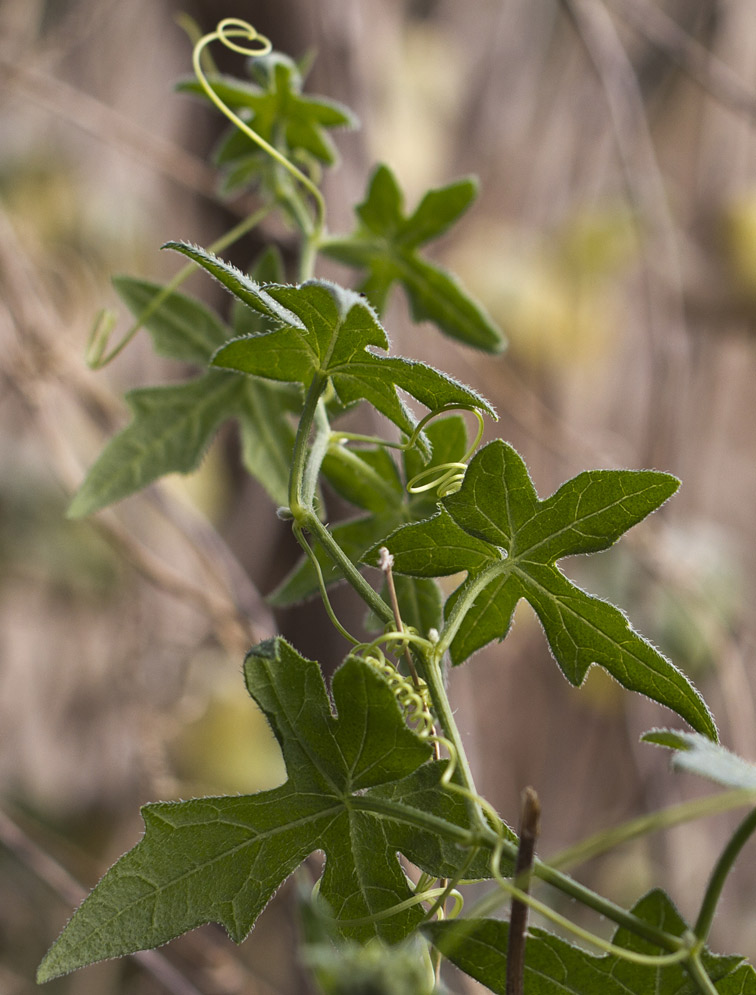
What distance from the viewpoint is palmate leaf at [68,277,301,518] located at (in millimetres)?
364

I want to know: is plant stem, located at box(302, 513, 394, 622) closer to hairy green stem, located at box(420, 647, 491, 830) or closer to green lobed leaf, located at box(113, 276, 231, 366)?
hairy green stem, located at box(420, 647, 491, 830)

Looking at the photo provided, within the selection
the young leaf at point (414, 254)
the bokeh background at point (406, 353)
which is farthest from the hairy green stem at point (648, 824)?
the bokeh background at point (406, 353)

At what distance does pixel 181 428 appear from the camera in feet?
1.26

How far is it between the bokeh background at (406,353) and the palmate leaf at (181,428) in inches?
10.1

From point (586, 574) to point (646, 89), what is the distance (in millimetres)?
1116

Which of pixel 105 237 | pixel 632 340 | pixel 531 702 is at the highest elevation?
pixel 105 237

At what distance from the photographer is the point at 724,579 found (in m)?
1.32

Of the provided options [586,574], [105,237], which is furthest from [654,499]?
[105,237]

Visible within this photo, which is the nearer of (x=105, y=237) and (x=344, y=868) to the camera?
(x=344, y=868)

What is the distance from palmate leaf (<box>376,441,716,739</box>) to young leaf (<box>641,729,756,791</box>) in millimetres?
31

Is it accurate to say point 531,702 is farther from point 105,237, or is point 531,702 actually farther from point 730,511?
point 105,237

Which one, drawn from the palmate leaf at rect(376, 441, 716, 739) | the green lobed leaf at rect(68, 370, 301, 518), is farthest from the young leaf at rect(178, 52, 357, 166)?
the palmate leaf at rect(376, 441, 716, 739)

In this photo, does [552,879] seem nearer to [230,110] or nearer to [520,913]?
[520,913]

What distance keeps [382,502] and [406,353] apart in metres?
0.89
